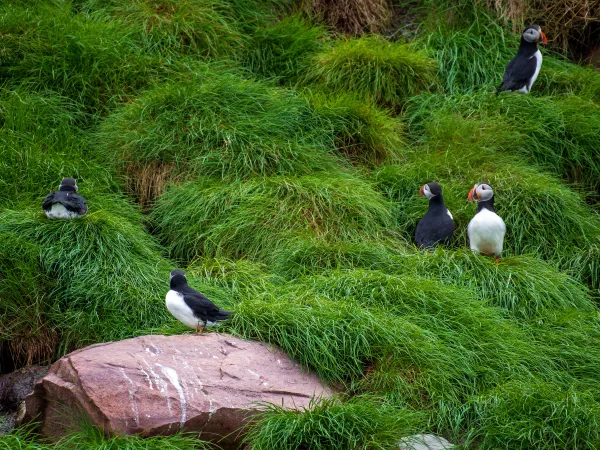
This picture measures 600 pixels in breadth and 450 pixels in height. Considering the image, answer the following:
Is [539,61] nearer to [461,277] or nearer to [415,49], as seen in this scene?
[415,49]

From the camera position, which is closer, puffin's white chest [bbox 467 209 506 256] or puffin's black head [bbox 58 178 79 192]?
puffin's black head [bbox 58 178 79 192]

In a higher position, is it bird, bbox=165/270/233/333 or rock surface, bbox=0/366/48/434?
bird, bbox=165/270/233/333

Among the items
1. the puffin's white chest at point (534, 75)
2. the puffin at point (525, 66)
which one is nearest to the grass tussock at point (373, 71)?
the puffin at point (525, 66)

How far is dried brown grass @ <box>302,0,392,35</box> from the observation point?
888 centimetres

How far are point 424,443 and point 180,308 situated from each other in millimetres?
1408

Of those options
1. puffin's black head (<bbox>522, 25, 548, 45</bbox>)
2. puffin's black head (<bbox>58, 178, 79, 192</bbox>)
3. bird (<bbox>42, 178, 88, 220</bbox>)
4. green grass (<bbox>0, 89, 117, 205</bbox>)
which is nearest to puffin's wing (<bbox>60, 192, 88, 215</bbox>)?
bird (<bbox>42, 178, 88, 220</bbox>)

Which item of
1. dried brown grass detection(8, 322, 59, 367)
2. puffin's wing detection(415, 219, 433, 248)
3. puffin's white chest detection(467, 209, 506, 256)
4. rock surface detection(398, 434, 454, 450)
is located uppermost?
puffin's white chest detection(467, 209, 506, 256)

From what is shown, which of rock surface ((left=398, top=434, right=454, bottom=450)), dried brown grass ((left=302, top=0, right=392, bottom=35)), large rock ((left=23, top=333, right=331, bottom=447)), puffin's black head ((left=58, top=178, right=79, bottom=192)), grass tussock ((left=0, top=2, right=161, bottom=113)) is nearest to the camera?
large rock ((left=23, top=333, right=331, bottom=447))

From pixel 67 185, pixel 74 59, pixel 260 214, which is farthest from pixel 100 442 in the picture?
pixel 74 59

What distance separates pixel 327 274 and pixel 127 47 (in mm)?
3063

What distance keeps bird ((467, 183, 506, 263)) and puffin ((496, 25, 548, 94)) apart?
180 cm

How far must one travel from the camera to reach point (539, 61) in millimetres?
7973

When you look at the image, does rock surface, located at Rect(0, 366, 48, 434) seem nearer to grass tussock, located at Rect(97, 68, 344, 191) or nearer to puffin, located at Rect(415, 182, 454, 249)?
grass tussock, located at Rect(97, 68, 344, 191)

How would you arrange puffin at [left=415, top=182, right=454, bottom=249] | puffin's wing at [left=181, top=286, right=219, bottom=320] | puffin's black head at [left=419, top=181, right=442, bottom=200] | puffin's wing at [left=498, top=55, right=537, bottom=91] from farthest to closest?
puffin's wing at [left=498, top=55, right=537, bottom=91] → puffin's black head at [left=419, top=181, right=442, bottom=200] → puffin at [left=415, top=182, right=454, bottom=249] → puffin's wing at [left=181, top=286, right=219, bottom=320]
